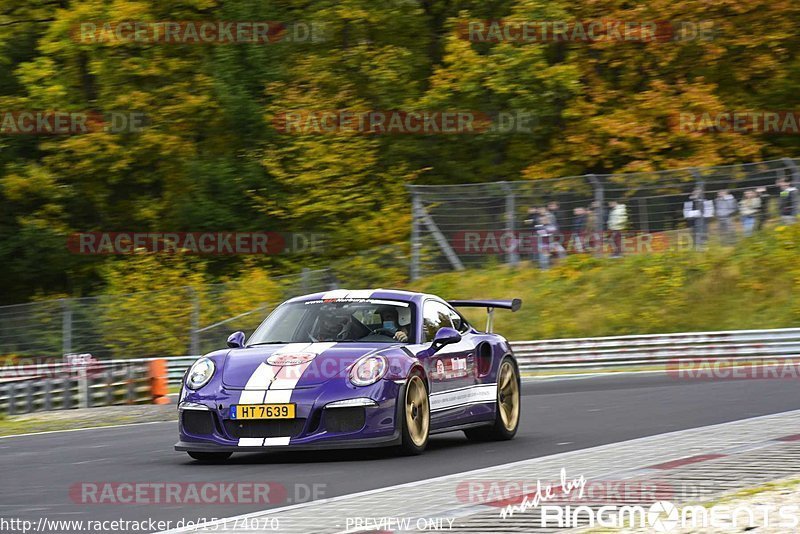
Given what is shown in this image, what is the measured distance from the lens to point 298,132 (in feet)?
133

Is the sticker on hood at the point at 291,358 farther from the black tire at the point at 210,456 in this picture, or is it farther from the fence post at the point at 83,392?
the fence post at the point at 83,392

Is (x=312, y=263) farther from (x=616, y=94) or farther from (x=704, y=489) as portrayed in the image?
(x=704, y=489)

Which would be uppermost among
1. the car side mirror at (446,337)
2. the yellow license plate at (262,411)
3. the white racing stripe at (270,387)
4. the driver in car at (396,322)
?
the driver in car at (396,322)

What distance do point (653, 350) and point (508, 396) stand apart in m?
15.5

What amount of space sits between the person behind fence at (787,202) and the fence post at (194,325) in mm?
11928

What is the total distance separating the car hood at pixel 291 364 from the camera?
34.4 feet

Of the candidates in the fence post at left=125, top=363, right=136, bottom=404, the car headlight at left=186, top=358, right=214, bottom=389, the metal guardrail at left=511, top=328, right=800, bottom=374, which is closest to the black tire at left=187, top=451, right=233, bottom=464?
the car headlight at left=186, top=358, right=214, bottom=389

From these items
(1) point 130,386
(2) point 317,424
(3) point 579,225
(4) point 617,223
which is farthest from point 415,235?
(2) point 317,424

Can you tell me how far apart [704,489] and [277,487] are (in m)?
2.63

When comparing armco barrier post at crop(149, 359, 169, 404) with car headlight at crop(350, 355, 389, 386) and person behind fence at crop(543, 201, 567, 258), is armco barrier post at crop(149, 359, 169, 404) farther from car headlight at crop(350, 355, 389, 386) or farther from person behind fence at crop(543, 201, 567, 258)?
car headlight at crop(350, 355, 389, 386)

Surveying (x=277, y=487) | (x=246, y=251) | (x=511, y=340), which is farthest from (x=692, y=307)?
(x=277, y=487)

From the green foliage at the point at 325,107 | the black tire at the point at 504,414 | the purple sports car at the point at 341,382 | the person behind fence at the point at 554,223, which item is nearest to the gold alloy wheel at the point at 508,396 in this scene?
the black tire at the point at 504,414

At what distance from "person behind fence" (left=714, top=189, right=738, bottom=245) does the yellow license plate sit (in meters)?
20.4

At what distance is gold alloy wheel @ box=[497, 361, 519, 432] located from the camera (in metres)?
12.7
